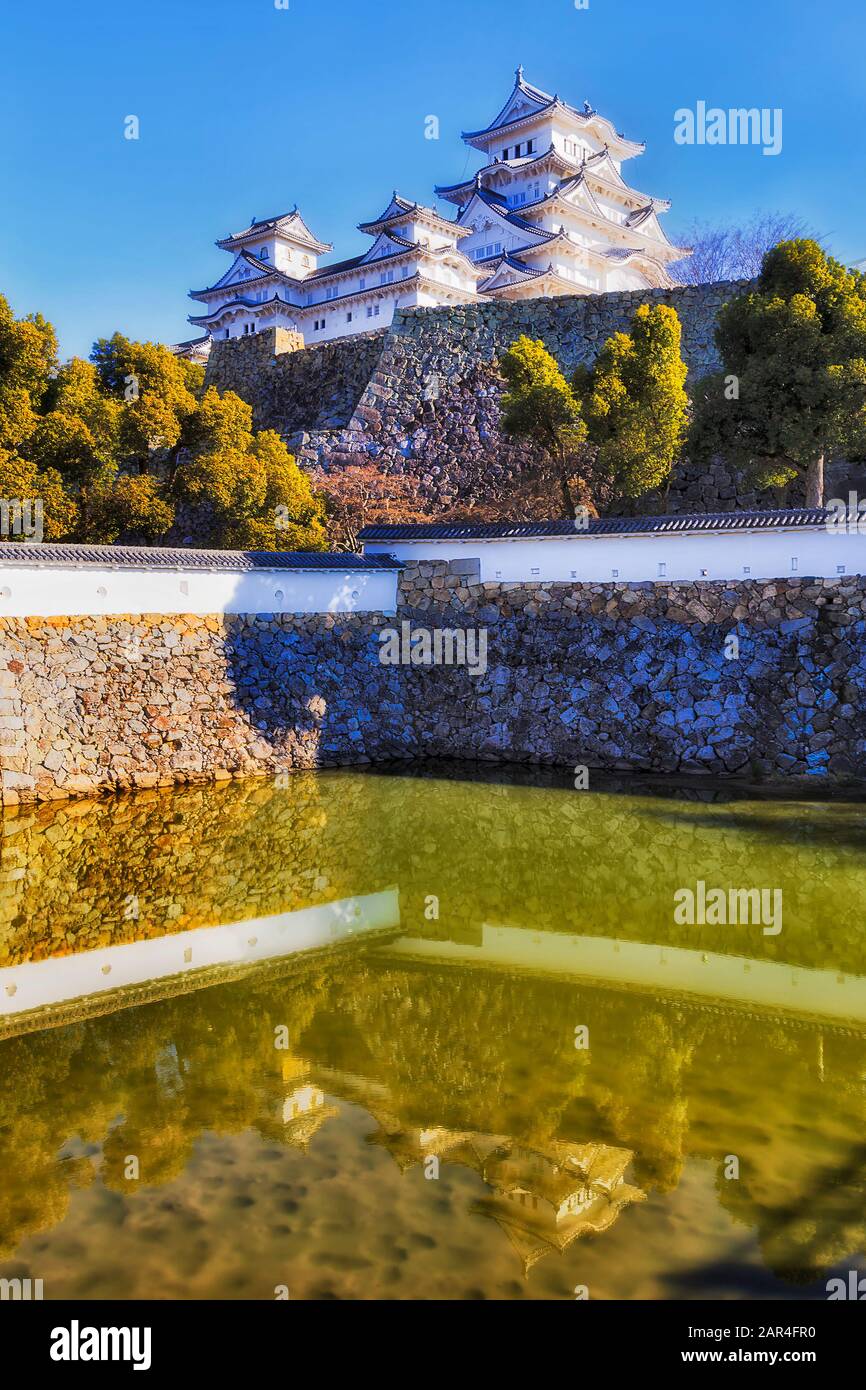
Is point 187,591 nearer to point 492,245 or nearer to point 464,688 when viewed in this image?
point 464,688

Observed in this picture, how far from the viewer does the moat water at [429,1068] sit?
143 inches

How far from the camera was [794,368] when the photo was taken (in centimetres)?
1442

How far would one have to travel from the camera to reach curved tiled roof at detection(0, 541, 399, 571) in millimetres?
11727

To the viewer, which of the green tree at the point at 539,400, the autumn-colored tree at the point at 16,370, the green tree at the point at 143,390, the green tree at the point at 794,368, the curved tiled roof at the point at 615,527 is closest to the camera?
the curved tiled roof at the point at 615,527

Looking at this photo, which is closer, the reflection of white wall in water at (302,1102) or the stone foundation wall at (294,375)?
the reflection of white wall in water at (302,1102)

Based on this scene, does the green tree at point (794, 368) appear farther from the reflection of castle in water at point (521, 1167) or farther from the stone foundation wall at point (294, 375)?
the reflection of castle in water at point (521, 1167)

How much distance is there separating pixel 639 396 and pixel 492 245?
1711 cm

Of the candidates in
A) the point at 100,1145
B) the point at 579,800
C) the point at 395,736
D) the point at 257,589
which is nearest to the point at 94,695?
the point at 257,589

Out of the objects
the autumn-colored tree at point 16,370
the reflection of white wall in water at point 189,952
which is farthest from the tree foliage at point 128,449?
the reflection of white wall in water at point 189,952

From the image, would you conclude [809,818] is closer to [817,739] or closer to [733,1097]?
[817,739]

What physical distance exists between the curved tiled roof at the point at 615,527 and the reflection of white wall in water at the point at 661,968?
750cm

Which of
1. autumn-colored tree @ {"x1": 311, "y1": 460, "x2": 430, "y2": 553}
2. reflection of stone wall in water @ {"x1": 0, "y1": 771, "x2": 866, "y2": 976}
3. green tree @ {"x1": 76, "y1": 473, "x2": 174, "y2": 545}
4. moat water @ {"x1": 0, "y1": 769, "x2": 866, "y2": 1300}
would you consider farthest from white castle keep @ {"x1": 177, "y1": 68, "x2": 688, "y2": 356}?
moat water @ {"x1": 0, "y1": 769, "x2": 866, "y2": 1300}

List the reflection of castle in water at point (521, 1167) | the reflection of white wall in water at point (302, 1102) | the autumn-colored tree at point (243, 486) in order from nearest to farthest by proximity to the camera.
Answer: the reflection of castle in water at point (521, 1167) → the reflection of white wall in water at point (302, 1102) → the autumn-colored tree at point (243, 486)
